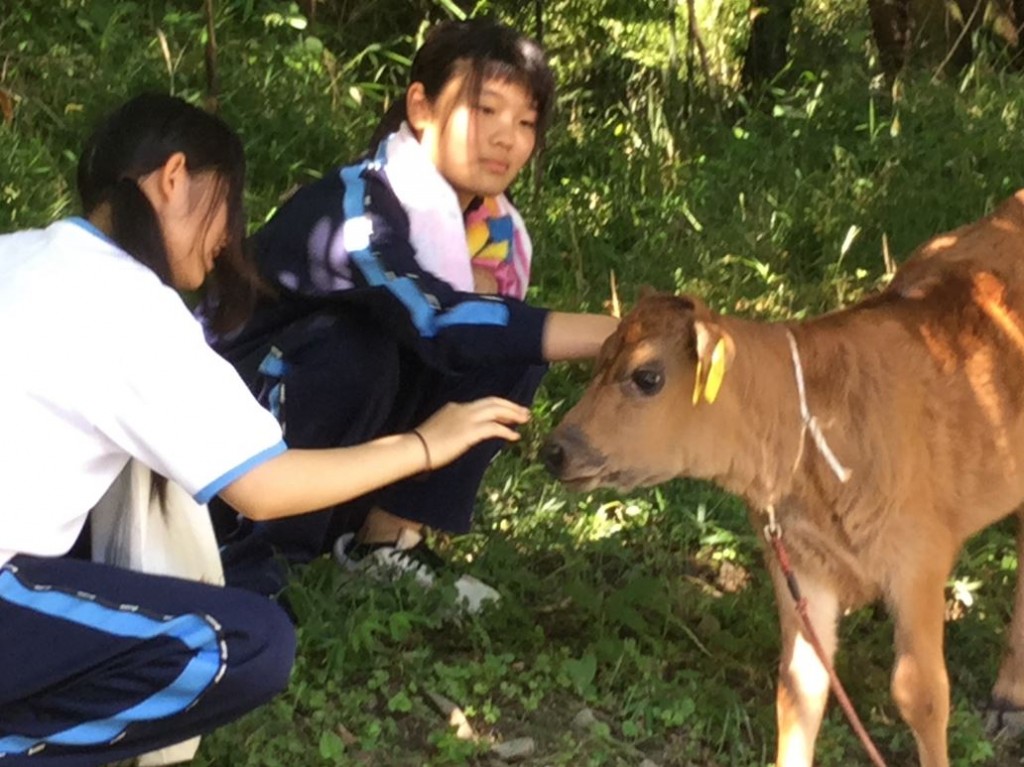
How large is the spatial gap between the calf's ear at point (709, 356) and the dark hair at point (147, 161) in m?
1.02

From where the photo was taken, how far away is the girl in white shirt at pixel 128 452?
261 centimetres

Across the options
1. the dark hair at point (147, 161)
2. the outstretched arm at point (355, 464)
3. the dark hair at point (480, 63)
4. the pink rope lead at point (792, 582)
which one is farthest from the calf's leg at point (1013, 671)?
the dark hair at point (147, 161)

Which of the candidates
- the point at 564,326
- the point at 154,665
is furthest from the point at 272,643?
the point at 564,326

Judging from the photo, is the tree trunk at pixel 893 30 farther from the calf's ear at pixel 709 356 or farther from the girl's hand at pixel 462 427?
the girl's hand at pixel 462 427

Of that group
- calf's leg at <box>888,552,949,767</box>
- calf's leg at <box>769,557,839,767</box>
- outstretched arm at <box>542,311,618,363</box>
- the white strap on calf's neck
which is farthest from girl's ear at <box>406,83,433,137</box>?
calf's leg at <box>888,552,949,767</box>

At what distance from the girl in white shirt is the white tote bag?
14 cm

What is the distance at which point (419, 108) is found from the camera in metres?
3.95

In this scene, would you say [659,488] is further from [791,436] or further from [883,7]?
[883,7]

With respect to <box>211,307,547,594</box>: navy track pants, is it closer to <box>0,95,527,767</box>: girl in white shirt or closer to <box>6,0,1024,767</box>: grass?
<box>6,0,1024,767</box>: grass

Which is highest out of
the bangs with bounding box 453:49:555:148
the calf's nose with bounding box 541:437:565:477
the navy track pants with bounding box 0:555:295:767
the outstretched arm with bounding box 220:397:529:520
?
the bangs with bounding box 453:49:555:148

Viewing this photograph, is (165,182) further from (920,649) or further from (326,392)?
(920,649)

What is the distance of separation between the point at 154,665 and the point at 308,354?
4.31 ft

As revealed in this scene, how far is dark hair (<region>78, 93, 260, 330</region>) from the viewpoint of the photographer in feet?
8.96

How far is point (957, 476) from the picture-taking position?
355 centimetres
